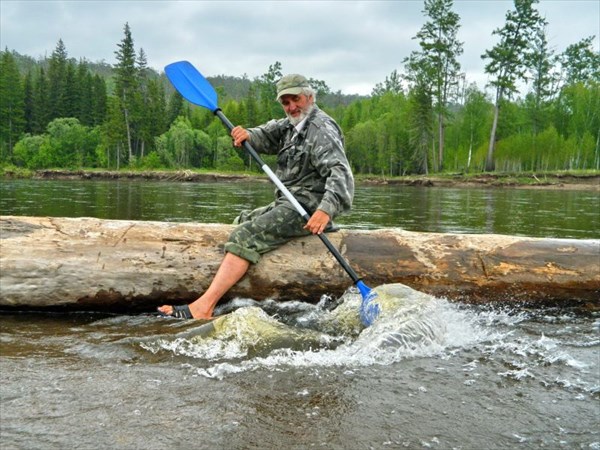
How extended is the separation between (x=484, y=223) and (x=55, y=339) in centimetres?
1152

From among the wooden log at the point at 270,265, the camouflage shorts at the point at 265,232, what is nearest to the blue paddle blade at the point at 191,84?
the wooden log at the point at 270,265

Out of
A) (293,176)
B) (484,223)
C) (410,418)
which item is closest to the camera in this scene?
(410,418)

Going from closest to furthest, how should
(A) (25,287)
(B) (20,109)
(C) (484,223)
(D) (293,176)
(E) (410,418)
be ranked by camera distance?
(E) (410,418)
(A) (25,287)
(D) (293,176)
(C) (484,223)
(B) (20,109)

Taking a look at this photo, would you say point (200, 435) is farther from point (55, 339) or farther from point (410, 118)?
Result: point (410, 118)

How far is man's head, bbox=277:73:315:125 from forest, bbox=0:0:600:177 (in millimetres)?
51848

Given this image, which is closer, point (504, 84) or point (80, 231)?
point (80, 231)

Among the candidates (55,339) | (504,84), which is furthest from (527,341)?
(504,84)

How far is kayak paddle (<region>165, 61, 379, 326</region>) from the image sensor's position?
407 cm

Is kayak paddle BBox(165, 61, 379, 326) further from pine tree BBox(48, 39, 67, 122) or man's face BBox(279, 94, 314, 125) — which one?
pine tree BBox(48, 39, 67, 122)

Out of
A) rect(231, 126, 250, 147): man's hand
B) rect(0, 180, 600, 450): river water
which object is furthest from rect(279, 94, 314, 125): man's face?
rect(0, 180, 600, 450): river water

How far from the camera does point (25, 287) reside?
13.9 feet

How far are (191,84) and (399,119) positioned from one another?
63.6m

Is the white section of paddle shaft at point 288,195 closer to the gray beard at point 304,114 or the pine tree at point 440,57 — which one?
the gray beard at point 304,114

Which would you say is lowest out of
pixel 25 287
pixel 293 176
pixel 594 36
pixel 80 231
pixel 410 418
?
pixel 410 418
